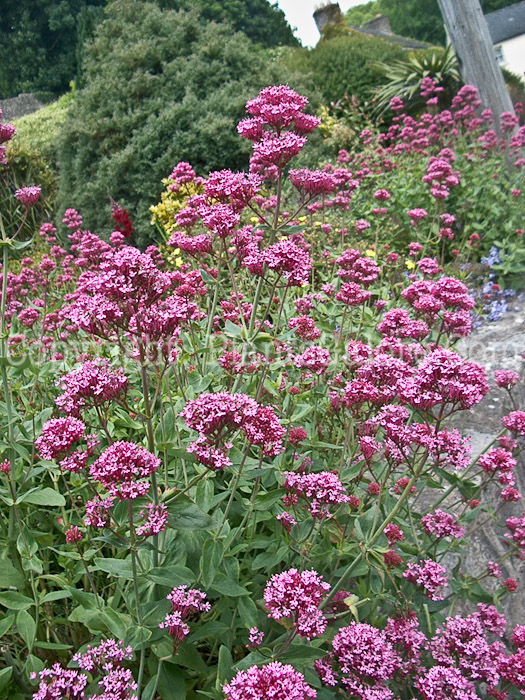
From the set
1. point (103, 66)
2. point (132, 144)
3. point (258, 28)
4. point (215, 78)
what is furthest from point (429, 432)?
point (258, 28)

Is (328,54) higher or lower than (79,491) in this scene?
higher

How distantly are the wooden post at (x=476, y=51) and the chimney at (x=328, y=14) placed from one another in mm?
15129

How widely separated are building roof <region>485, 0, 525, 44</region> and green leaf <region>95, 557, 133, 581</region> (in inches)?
1885

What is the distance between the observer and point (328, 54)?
15523mm

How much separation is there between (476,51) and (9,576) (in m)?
10.1

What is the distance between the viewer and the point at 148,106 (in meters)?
10.5

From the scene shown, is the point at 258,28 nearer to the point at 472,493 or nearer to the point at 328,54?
the point at 328,54

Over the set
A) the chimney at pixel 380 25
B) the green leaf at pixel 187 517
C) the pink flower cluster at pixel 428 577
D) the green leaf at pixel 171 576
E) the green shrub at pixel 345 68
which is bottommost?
the pink flower cluster at pixel 428 577

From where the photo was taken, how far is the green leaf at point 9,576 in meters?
2.21

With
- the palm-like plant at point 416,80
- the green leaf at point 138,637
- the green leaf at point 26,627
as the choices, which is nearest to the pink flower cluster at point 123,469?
the green leaf at point 138,637

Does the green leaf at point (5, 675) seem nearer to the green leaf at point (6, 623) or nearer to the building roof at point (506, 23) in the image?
the green leaf at point (6, 623)

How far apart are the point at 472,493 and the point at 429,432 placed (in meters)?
0.79

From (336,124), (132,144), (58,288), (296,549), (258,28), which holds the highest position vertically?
(258,28)

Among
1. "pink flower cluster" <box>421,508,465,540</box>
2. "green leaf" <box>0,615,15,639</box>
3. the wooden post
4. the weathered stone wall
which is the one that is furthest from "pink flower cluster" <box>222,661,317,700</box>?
the weathered stone wall
